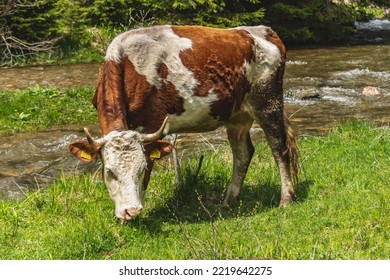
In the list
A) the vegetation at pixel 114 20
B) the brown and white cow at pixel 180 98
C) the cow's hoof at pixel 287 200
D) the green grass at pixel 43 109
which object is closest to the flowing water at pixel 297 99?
the green grass at pixel 43 109

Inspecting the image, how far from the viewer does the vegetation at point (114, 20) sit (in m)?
19.7

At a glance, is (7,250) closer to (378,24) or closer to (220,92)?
(220,92)

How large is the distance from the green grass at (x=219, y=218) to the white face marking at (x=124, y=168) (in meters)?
0.34

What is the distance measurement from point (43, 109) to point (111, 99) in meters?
6.72

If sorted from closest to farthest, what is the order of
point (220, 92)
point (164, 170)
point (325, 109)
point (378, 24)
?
point (220, 92) → point (164, 170) → point (325, 109) → point (378, 24)

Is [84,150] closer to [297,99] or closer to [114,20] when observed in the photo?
[297,99]

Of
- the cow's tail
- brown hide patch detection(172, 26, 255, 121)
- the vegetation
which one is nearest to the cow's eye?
brown hide patch detection(172, 26, 255, 121)

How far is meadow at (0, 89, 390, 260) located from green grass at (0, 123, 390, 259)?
11 millimetres

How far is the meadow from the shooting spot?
551 cm

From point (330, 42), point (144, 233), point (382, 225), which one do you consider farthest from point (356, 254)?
point (330, 42)

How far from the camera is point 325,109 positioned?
44.2 feet

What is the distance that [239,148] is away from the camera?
7.96 m
